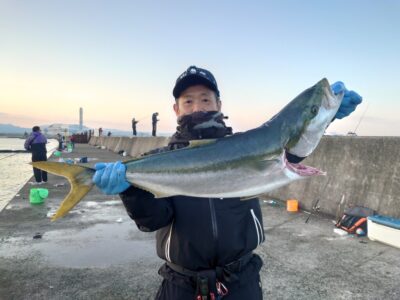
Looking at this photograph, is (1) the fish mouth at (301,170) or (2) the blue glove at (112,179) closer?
(1) the fish mouth at (301,170)

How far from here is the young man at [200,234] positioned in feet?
9.04

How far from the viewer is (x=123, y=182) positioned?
2748mm

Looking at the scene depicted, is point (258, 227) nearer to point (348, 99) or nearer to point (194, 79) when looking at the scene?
point (348, 99)

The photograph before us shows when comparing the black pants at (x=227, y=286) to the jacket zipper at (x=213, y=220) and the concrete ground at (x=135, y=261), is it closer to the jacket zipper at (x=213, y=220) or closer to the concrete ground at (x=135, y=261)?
the jacket zipper at (x=213, y=220)

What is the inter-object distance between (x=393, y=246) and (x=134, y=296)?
4685mm

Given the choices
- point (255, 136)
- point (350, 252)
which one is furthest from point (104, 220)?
point (255, 136)

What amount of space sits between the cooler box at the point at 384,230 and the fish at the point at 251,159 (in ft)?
Result: 14.4

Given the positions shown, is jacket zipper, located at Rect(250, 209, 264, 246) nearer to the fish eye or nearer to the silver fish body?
the silver fish body

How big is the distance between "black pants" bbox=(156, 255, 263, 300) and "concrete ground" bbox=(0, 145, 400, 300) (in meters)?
1.81

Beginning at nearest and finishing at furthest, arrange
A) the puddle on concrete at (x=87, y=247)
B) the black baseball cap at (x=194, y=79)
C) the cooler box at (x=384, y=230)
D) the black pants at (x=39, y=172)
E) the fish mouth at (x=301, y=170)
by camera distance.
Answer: the fish mouth at (x=301, y=170) < the black baseball cap at (x=194, y=79) < the puddle on concrete at (x=87, y=247) < the cooler box at (x=384, y=230) < the black pants at (x=39, y=172)

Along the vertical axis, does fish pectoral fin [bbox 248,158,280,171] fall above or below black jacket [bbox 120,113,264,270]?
above

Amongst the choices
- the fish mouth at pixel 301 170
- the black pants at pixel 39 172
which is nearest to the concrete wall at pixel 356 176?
the fish mouth at pixel 301 170

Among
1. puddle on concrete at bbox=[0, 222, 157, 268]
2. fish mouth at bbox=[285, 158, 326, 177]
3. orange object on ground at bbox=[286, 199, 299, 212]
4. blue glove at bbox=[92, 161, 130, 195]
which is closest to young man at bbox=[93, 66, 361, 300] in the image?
blue glove at bbox=[92, 161, 130, 195]

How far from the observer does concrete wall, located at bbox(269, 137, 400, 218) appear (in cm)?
711
